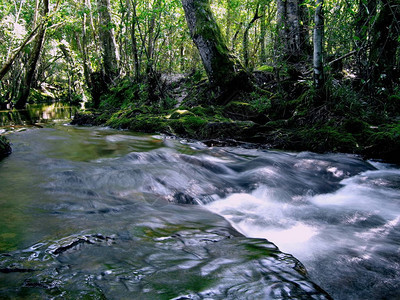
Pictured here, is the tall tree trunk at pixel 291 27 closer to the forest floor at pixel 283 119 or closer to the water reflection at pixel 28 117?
the forest floor at pixel 283 119

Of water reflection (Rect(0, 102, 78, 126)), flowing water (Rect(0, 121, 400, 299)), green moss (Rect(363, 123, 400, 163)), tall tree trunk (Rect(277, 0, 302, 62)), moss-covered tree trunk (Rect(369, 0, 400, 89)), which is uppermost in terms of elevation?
tall tree trunk (Rect(277, 0, 302, 62))

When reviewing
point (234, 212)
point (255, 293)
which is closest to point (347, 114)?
point (234, 212)

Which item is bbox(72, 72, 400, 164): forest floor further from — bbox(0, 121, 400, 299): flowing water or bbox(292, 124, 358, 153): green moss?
bbox(0, 121, 400, 299): flowing water

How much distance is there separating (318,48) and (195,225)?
183 inches

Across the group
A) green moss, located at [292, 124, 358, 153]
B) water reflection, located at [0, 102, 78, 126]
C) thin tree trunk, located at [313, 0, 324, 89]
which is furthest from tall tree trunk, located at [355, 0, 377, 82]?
water reflection, located at [0, 102, 78, 126]

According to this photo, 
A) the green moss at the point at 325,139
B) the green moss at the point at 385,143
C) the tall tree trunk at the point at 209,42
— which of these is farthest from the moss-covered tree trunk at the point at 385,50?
the tall tree trunk at the point at 209,42

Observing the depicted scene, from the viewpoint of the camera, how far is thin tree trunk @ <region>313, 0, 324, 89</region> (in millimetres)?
5305

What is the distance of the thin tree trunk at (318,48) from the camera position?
530 cm

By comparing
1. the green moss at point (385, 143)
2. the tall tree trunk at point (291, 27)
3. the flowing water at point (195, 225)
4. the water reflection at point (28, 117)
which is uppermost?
the tall tree trunk at point (291, 27)

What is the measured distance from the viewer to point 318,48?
5586mm

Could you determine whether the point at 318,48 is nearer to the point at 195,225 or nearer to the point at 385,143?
the point at 385,143

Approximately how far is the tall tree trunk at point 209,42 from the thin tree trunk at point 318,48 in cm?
282

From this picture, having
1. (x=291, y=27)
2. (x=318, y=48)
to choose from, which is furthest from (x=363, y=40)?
(x=291, y=27)

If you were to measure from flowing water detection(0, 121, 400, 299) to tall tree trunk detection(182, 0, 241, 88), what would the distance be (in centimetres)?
329
